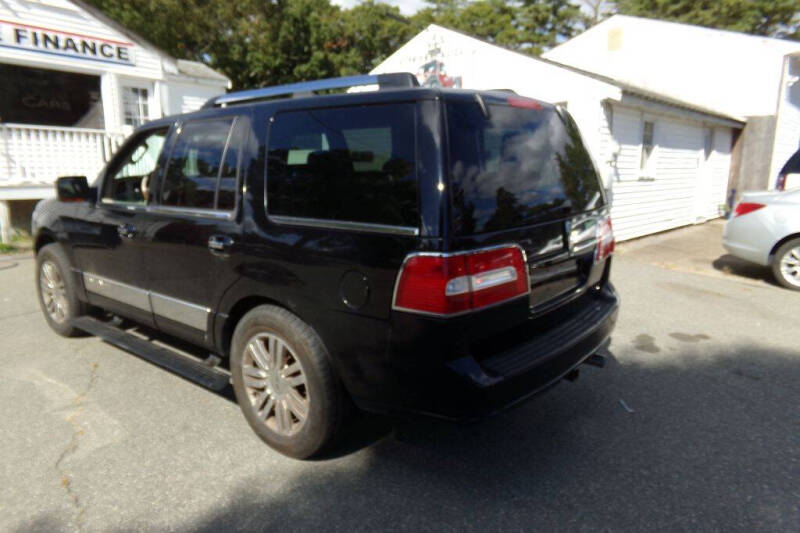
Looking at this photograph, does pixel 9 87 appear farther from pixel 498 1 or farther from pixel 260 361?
pixel 498 1

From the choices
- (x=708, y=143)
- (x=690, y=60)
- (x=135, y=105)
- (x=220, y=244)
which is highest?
(x=690, y=60)

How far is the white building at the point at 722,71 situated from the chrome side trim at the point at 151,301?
1702 centimetres

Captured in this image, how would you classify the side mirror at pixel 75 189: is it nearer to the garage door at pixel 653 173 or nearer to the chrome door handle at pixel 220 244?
the chrome door handle at pixel 220 244

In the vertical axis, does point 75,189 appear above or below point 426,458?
above

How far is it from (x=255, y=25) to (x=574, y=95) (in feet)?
61.2

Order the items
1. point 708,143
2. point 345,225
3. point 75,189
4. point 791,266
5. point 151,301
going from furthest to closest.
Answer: point 708,143
point 791,266
point 75,189
point 151,301
point 345,225

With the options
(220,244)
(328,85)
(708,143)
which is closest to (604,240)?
(328,85)

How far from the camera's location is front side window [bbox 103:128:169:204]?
156 inches

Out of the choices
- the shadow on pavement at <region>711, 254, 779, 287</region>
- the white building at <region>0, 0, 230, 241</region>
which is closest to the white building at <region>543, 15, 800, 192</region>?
the shadow on pavement at <region>711, 254, 779, 287</region>

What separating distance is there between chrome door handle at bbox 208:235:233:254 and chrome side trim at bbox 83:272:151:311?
95 centimetres

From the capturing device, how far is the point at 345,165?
2602mm

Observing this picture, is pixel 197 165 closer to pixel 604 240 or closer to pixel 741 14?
pixel 604 240

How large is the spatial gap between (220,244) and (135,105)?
12397mm

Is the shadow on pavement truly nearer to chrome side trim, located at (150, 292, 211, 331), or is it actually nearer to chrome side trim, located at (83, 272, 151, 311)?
chrome side trim, located at (150, 292, 211, 331)
